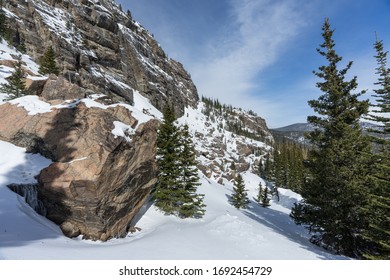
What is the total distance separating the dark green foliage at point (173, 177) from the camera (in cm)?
1880

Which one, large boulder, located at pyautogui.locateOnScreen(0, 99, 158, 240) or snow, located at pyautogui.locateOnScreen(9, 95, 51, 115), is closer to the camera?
large boulder, located at pyautogui.locateOnScreen(0, 99, 158, 240)

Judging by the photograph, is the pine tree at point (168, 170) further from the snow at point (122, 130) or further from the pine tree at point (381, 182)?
the pine tree at point (381, 182)

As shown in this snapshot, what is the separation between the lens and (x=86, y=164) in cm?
1321

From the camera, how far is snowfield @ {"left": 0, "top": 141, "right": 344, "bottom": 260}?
28.2ft

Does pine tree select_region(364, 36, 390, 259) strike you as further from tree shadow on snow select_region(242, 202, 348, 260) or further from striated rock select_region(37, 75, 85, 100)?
striated rock select_region(37, 75, 85, 100)

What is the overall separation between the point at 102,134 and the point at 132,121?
2936 millimetres

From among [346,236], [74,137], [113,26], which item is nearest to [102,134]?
[74,137]

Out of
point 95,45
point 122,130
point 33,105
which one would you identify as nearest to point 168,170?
point 122,130

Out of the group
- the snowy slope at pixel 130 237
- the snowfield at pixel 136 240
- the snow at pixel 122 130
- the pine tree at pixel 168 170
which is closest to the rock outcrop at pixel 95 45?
the pine tree at pixel 168 170

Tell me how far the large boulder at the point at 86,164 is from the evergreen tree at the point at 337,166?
12734mm

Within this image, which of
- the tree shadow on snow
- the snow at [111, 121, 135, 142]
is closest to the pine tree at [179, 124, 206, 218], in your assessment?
the snow at [111, 121, 135, 142]

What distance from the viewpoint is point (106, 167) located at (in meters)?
13.6

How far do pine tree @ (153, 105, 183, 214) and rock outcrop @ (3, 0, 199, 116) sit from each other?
134 ft
